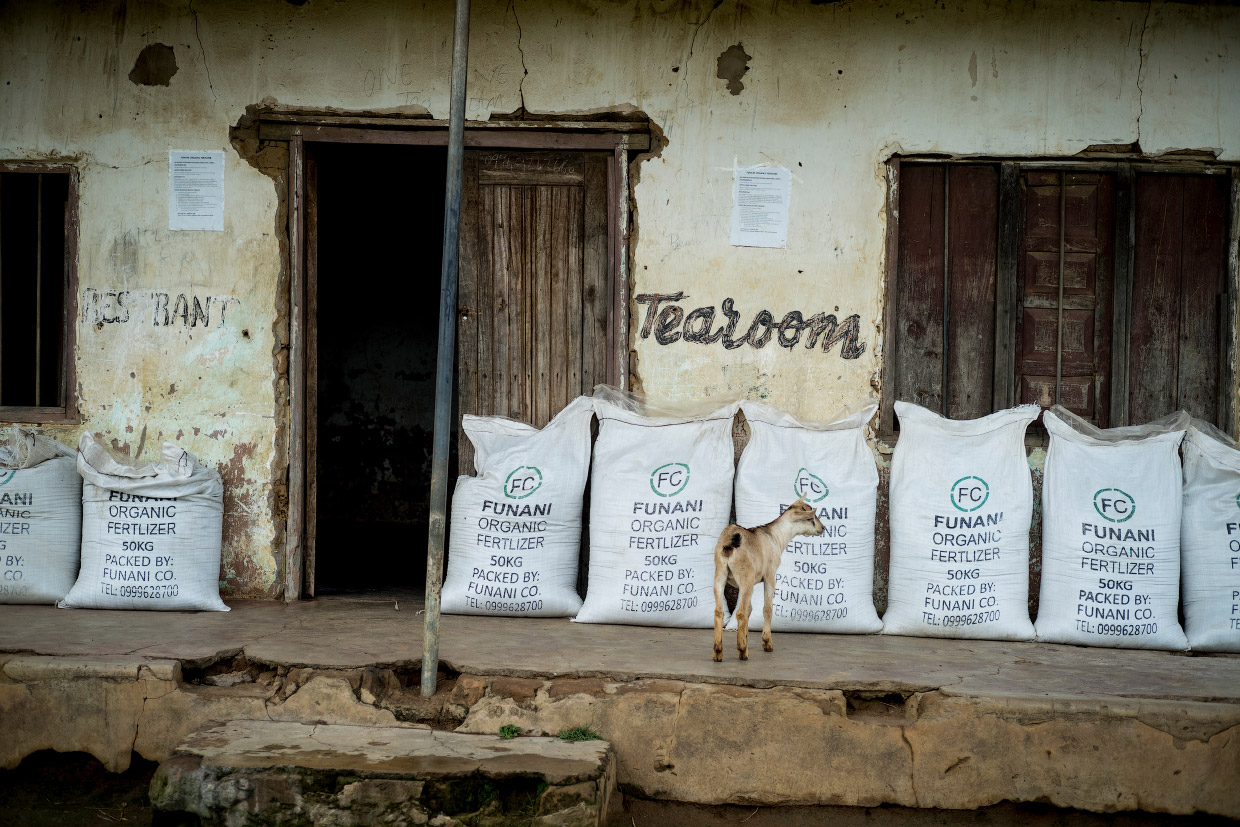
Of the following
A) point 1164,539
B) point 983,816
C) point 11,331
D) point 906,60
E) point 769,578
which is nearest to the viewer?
point 983,816

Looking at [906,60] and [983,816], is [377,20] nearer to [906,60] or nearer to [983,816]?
[906,60]

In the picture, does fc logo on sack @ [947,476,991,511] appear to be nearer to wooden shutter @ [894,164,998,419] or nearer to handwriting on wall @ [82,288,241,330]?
wooden shutter @ [894,164,998,419]

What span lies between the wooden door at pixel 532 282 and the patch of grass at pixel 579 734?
65.6 inches

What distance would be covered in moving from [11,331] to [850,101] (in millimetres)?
3916

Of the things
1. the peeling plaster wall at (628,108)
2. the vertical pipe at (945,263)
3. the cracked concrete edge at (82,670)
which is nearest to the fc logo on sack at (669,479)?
the peeling plaster wall at (628,108)

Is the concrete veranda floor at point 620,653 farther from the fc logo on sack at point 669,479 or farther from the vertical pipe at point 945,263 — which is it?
the vertical pipe at point 945,263

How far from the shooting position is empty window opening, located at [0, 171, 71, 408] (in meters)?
4.50

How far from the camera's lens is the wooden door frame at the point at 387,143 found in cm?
435

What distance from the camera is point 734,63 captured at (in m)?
4.32

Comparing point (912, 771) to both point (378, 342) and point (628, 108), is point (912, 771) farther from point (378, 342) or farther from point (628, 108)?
point (378, 342)

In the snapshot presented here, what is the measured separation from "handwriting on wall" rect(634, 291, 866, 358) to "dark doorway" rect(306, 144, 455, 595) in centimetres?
369

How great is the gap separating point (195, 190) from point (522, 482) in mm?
1928

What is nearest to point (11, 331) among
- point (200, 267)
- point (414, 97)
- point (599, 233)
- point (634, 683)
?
point (200, 267)

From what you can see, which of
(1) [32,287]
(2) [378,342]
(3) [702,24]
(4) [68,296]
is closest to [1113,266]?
(3) [702,24]
